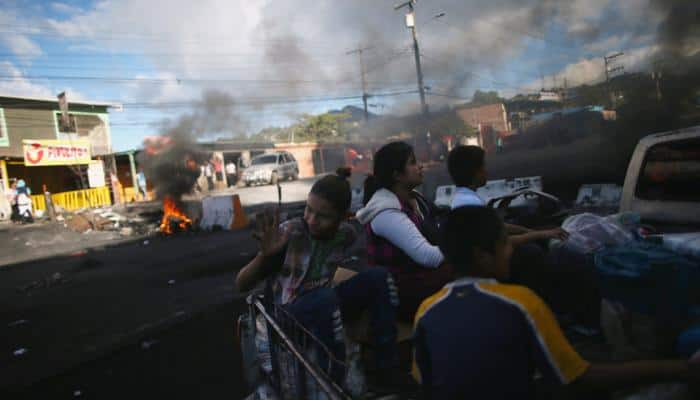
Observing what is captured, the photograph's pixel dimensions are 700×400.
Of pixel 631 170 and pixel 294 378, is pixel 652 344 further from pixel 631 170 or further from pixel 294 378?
pixel 631 170

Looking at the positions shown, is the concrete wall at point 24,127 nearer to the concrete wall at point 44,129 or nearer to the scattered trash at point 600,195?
the concrete wall at point 44,129

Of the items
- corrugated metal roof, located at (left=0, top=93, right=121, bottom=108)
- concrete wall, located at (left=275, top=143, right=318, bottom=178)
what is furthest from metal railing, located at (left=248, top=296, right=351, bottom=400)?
concrete wall, located at (left=275, top=143, right=318, bottom=178)

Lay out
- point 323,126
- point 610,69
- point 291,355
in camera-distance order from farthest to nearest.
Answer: point 323,126 < point 610,69 < point 291,355

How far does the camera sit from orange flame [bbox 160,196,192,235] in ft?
Result: 44.9

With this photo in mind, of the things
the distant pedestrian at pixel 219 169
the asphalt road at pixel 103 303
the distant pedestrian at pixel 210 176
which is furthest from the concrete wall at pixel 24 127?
the asphalt road at pixel 103 303

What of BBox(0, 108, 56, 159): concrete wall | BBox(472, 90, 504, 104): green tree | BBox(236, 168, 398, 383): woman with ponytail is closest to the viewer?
BBox(236, 168, 398, 383): woman with ponytail

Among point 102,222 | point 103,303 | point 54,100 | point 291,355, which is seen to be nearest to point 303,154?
point 54,100

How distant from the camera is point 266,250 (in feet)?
6.54

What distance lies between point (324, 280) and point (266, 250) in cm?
38

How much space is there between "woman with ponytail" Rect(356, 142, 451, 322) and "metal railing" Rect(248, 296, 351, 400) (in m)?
0.64

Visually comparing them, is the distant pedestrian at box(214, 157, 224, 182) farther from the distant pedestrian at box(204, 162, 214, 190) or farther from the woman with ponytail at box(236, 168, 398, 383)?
the woman with ponytail at box(236, 168, 398, 383)

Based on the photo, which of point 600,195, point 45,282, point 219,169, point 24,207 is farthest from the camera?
point 219,169

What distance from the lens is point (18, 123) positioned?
2020cm

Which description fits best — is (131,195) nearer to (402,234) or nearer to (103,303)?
(103,303)
